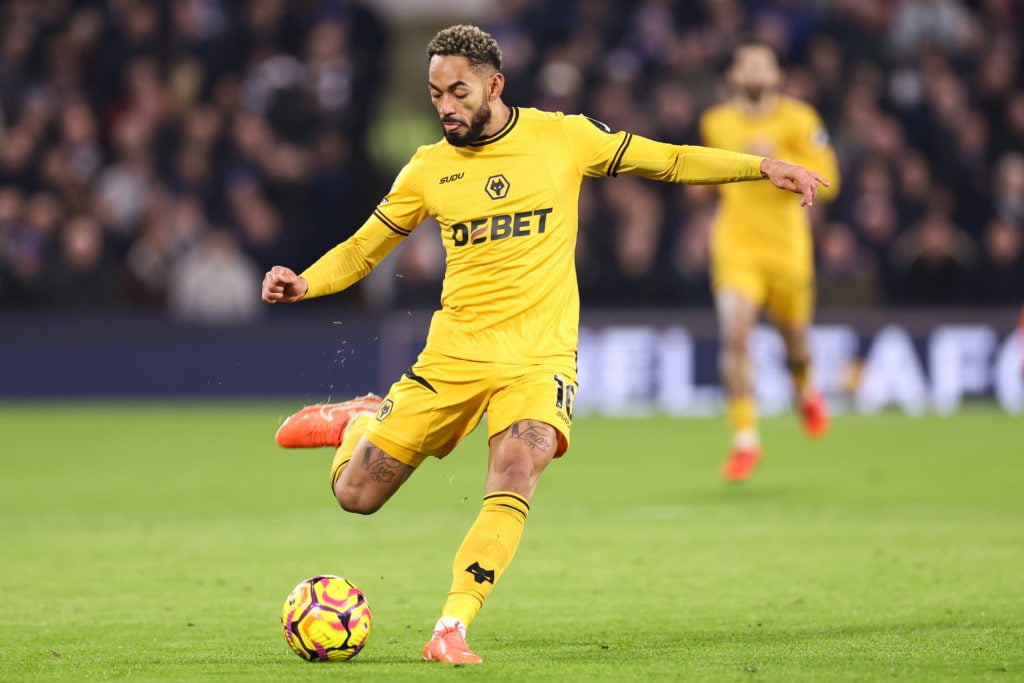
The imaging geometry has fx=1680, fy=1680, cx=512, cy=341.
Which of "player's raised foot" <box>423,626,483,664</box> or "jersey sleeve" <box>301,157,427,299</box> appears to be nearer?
"player's raised foot" <box>423,626,483,664</box>

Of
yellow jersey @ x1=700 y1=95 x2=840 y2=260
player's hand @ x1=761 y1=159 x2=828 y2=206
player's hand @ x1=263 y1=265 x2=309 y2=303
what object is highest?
yellow jersey @ x1=700 y1=95 x2=840 y2=260

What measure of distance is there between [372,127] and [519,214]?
561 inches

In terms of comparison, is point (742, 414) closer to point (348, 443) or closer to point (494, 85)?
point (348, 443)

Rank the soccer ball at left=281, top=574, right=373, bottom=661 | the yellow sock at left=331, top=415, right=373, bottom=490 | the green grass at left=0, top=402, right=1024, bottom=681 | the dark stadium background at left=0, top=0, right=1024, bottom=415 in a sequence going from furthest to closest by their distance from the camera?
the dark stadium background at left=0, top=0, right=1024, bottom=415
the yellow sock at left=331, top=415, right=373, bottom=490
the green grass at left=0, top=402, right=1024, bottom=681
the soccer ball at left=281, top=574, right=373, bottom=661

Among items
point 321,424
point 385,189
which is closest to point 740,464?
point 321,424

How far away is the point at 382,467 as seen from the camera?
654cm

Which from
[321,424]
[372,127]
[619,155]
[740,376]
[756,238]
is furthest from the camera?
[372,127]

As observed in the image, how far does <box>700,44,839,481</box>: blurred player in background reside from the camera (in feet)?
38.3

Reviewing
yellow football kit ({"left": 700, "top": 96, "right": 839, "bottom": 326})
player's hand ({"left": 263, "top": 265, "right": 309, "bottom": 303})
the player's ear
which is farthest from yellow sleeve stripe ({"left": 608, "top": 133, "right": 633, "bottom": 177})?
yellow football kit ({"left": 700, "top": 96, "right": 839, "bottom": 326})

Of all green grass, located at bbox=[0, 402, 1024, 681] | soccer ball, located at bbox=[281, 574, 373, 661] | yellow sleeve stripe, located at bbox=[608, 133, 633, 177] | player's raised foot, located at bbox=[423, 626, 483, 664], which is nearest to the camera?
player's raised foot, located at bbox=[423, 626, 483, 664]

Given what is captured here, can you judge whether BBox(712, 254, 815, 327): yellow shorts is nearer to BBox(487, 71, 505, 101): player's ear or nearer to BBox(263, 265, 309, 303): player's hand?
BBox(487, 71, 505, 101): player's ear

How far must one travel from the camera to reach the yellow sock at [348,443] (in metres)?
6.79

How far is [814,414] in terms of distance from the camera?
12680 millimetres

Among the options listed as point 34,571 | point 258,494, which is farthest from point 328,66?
point 34,571
